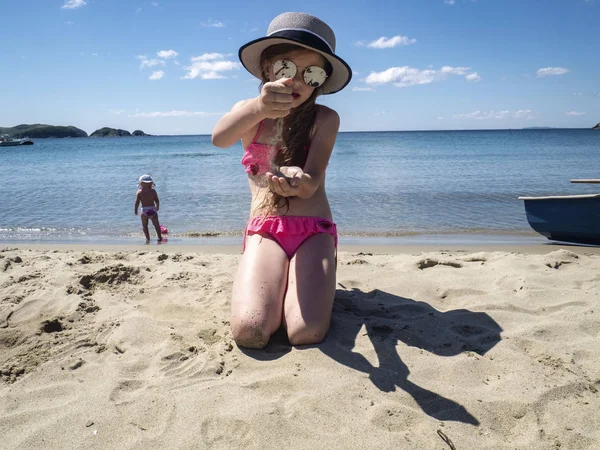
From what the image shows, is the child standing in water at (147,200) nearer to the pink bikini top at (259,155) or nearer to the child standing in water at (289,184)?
the child standing in water at (289,184)

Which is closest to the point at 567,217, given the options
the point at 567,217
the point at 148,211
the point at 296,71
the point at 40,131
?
the point at 567,217

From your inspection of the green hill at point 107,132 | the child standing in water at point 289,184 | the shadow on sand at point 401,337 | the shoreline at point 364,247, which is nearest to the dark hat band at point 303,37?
the child standing in water at point 289,184

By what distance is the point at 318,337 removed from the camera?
2.72 m

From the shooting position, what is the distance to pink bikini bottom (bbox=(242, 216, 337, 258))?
312cm

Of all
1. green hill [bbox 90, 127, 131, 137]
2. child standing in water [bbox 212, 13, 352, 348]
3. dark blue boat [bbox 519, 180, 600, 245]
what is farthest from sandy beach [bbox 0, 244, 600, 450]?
green hill [bbox 90, 127, 131, 137]

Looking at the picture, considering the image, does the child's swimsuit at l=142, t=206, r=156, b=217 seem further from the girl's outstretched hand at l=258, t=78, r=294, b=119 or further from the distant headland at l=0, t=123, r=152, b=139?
the distant headland at l=0, t=123, r=152, b=139

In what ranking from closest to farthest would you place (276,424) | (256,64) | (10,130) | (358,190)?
(276,424), (256,64), (358,190), (10,130)

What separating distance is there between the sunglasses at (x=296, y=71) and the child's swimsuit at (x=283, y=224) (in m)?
0.53

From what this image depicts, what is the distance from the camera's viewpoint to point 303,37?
267 cm

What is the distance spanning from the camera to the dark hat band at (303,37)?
8.72ft

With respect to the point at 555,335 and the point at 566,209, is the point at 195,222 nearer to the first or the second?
the point at 566,209

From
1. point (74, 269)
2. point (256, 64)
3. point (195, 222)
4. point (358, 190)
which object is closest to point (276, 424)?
point (256, 64)

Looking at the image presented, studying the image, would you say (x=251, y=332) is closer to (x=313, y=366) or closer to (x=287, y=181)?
(x=313, y=366)

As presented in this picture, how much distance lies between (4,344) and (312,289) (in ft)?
6.36
